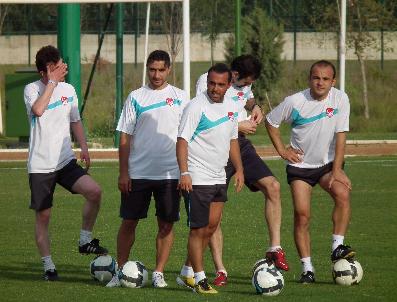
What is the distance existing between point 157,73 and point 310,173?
1.87 metres

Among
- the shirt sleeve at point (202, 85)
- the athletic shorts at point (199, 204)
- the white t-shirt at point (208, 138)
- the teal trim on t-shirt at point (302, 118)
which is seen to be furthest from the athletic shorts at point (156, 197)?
the teal trim on t-shirt at point (302, 118)

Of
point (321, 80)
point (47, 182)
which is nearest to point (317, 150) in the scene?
point (321, 80)

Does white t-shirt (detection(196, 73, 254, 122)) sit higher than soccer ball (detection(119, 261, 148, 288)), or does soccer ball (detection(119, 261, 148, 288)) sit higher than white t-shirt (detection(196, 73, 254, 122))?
white t-shirt (detection(196, 73, 254, 122))

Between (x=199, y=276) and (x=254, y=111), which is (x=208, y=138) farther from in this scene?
(x=254, y=111)

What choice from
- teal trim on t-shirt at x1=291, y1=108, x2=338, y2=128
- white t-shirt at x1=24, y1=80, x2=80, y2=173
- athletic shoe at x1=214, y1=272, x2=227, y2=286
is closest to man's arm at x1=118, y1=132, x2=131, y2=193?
white t-shirt at x1=24, y1=80, x2=80, y2=173

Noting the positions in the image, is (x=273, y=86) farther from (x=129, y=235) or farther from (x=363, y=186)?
(x=129, y=235)

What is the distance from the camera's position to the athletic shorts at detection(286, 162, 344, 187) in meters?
12.6

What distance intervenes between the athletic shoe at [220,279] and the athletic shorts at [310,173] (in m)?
1.20

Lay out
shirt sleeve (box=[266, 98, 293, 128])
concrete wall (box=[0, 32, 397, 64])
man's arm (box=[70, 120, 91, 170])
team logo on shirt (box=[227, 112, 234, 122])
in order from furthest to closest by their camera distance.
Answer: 1. concrete wall (box=[0, 32, 397, 64])
2. man's arm (box=[70, 120, 91, 170])
3. shirt sleeve (box=[266, 98, 293, 128])
4. team logo on shirt (box=[227, 112, 234, 122])

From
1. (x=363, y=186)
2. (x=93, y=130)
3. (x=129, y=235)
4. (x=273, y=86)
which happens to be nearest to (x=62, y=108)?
(x=129, y=235)

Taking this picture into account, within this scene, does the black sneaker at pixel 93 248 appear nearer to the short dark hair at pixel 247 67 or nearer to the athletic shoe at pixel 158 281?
the athletic shoe at pixel 158 281

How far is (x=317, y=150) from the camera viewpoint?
12.6m

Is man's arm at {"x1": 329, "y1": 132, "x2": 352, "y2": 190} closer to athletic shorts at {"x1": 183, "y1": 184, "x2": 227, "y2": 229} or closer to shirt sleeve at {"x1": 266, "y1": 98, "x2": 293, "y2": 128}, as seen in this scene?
shirt sleeve at {"x1": 266, "y1": 98, "x2": 293, "y2": 128}

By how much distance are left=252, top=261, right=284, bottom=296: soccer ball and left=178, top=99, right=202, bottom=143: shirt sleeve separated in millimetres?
1336
